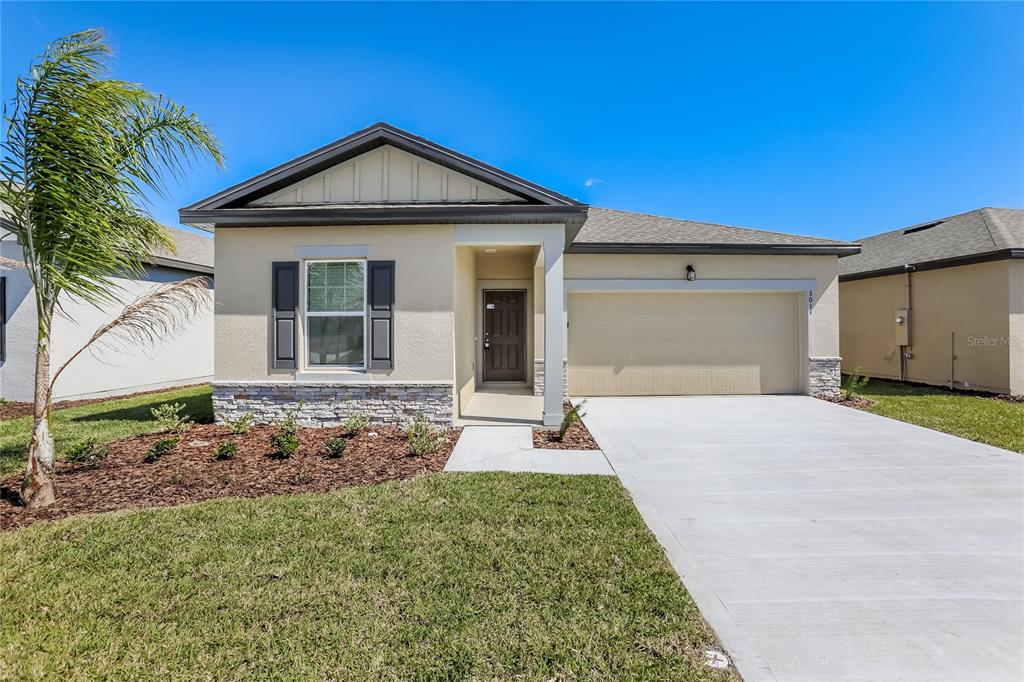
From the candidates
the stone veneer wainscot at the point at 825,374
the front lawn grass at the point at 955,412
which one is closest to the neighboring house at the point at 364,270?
the front lawn grass at the point at 955,412

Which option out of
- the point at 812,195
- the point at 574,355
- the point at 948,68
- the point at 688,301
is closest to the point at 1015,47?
the point at 948,68

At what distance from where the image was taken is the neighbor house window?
703 centimetres

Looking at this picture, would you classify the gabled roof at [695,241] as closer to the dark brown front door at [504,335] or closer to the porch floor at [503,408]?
the dark brown front door at [504,335]

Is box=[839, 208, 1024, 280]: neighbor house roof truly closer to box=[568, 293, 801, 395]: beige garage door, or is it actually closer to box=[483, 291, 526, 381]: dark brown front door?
box=[568, 293, 801, 395]: beige garage door

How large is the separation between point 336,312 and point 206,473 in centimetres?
302

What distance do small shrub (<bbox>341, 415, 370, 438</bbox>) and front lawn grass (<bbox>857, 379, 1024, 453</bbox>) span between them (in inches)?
359

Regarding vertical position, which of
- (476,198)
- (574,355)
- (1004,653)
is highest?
(476,198)

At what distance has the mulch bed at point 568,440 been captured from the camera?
5930mm

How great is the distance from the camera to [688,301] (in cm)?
990

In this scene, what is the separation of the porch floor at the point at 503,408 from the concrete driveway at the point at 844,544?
5.11 ft

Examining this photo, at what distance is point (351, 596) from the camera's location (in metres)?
2.62

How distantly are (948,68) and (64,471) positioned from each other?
16432 millimetres

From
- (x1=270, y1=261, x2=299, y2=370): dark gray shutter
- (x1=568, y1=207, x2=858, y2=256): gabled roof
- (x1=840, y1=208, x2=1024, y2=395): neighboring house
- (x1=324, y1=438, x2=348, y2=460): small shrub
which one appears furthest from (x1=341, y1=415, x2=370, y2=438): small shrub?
(x1=840, y1=208, x2=1024, y2=395): neighboring house

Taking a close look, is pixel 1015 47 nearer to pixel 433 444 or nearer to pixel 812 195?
pixel 812 195
